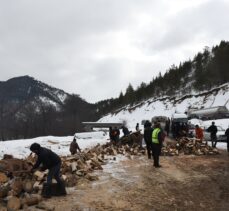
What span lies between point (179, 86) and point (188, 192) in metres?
104

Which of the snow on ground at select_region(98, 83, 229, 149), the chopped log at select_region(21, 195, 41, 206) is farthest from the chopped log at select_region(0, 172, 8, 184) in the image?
the snow on ground at select_region(98, 83, 229, 149)

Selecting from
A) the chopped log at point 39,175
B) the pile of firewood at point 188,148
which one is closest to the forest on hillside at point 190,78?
the pile of firewood at point 188,148

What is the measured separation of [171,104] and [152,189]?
9372 cm

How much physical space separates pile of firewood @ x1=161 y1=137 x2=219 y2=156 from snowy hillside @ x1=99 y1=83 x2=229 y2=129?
2178 inches

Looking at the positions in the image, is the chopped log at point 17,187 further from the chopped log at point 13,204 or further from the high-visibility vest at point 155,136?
the high-visibility vest at point 155,136

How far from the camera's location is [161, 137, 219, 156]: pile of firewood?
2316cm

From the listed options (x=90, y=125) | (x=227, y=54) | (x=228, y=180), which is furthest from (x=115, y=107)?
(x=228, y=180)

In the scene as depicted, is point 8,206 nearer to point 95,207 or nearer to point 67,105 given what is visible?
point 95,207

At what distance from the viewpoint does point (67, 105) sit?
127438mm

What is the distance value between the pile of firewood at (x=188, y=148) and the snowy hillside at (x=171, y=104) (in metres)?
55.3

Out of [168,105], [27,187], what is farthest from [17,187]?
[168,105]

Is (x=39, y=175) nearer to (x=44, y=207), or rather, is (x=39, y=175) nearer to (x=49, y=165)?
(x=49, y=165)

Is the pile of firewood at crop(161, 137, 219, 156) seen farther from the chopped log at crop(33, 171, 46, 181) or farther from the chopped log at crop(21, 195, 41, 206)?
the chopped log at crop(21, 195, 41, 206)

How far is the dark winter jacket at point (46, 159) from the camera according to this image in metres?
12.0
